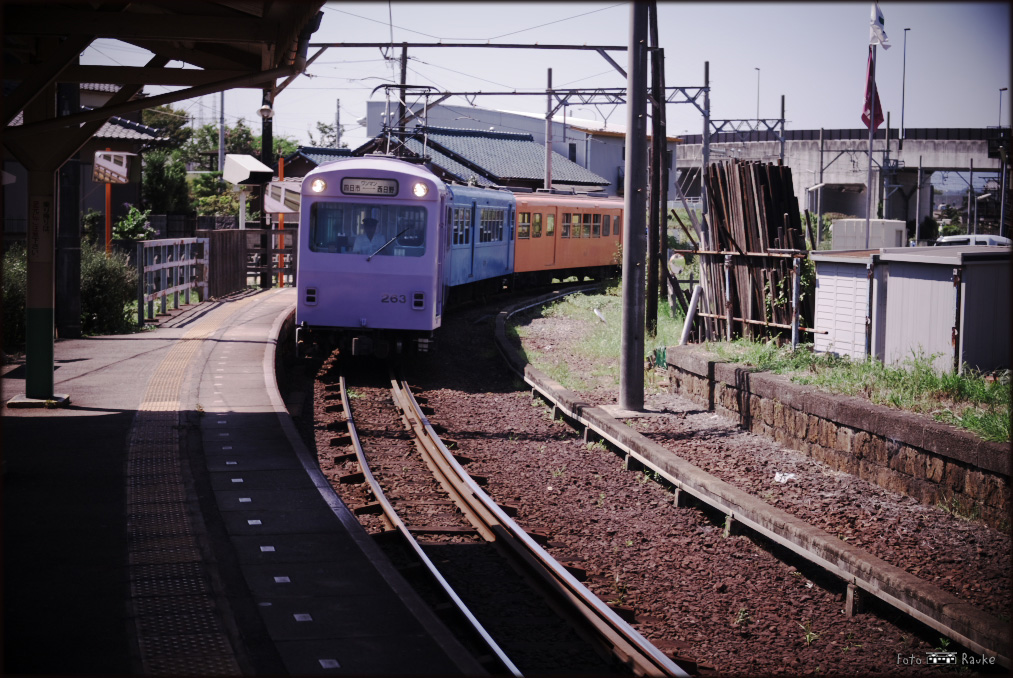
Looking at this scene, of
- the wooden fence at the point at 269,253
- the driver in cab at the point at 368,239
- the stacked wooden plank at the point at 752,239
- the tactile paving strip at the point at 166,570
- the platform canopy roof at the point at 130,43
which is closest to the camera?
the tactile paving strip at the point at 166,570

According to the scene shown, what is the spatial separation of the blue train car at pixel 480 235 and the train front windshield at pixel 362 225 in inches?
101

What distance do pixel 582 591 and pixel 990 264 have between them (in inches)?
221

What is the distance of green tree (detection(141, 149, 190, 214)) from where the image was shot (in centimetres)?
3341

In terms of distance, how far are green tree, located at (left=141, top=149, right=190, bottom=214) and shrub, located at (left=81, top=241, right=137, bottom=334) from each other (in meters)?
18.3

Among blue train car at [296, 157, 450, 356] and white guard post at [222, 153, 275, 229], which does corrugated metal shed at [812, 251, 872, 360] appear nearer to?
blue train car at [296, 157, 450, 356]

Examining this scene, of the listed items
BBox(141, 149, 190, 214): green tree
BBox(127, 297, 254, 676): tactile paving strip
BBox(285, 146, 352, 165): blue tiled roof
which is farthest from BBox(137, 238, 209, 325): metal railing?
BBox(285, 146, 352, 165): blue tiled roof

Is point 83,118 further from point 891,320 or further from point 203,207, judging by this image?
point 203,207

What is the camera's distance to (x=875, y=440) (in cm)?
823

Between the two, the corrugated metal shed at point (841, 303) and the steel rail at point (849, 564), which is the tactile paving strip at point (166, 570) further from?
the corrugated metal shed at point (841, 303)

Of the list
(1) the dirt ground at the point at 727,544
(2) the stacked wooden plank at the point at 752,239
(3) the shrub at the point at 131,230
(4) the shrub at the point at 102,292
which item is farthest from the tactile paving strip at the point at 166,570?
(3) the shrub at the point at 131,230

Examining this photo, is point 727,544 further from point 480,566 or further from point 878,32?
point 878,32

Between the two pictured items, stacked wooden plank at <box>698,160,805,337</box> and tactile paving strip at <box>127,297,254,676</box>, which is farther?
stacked wooden plank at <box>698,160,805,337</box>

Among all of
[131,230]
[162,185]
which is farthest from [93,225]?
[162,185]

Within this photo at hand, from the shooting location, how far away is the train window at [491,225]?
21678mm
